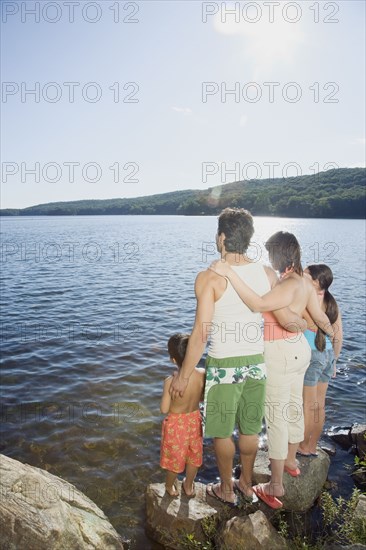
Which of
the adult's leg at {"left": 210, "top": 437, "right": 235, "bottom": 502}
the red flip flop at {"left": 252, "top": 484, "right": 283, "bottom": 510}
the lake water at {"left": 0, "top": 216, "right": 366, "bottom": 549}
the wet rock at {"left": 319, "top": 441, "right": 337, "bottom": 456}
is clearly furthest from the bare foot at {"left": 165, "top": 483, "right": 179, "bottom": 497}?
the wet rock at {"left": 319, "top": 441, "right": 337, "bottom": 456}

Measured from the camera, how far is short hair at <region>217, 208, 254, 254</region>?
3643 millimetres

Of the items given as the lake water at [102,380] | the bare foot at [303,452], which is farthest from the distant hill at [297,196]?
the bare foot at [303,452]

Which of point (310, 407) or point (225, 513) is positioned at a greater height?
point (310, 407)

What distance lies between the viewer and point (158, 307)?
16797mm

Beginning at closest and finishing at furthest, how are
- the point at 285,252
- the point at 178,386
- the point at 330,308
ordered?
the point at 178,386 → the point at 285,252 → the point at 330,308

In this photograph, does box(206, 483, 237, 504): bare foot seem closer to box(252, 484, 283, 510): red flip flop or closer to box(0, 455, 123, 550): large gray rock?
box(252, 484, 283, 510): red flip flop

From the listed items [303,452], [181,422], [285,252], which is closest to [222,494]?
[181,422]

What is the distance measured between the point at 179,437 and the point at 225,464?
1.95 ft

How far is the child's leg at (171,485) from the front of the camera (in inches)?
181

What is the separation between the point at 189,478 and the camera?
463 centimetres

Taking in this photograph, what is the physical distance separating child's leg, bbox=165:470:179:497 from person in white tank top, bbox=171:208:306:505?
0.78 meters

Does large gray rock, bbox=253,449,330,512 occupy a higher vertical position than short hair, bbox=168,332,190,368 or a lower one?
lower

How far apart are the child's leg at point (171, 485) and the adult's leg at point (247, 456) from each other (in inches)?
32.4

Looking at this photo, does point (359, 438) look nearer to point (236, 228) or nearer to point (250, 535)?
point (250, 535)
